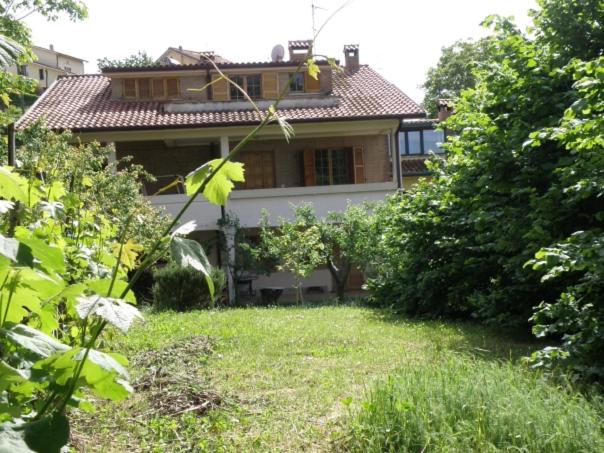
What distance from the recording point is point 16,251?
50.8 inches

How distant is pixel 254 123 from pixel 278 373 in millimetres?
16003

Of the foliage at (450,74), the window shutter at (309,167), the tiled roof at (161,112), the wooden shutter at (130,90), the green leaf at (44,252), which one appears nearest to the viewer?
the green leaf at (44,252)

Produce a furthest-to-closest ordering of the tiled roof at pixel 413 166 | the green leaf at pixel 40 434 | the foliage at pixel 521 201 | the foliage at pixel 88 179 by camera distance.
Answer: the tiled roof at pixel 413 166 → the foliage at pixel 521 201 → the foliage at pixel 88 179 → the green leaf at pixel 40 434

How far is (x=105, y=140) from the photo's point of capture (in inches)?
845

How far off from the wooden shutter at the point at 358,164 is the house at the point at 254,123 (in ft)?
0.11

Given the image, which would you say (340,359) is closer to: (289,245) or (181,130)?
(289,245)

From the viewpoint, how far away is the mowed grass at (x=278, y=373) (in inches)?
151

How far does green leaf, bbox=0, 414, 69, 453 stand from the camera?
124 centimetres

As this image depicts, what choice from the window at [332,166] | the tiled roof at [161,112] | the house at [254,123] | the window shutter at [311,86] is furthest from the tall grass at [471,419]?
the window shutter at [311,86]

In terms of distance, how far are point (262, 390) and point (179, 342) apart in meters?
2.31

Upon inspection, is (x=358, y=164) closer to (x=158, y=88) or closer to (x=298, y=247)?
(x=298, y=247)

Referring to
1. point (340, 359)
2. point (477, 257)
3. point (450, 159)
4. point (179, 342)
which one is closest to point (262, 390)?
point (340, 359)

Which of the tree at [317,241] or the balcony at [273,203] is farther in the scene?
the balcony at [273,203]

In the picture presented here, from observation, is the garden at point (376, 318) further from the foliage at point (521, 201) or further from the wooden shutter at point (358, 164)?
the wooden shutter at point (358, 164)
